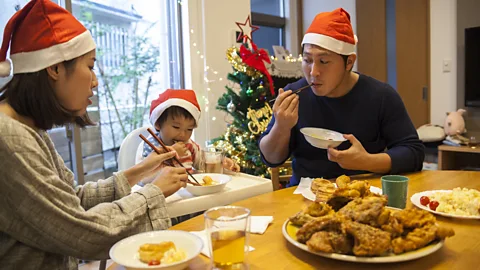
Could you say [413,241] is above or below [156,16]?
below

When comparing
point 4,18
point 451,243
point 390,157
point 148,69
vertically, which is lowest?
point 451,243

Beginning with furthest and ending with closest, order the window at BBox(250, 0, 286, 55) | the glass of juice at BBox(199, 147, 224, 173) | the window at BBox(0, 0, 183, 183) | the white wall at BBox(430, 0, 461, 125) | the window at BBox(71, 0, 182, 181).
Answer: the window at BBox(250, 0, 286, 55)
the white wall at BBox(430, 0, 461, 125)
the window at BBox(71, 0, 182, 181)
the window at BBox(0, 0, 183, 183)
the glass of juice at BBox(199, 147, 224, 173)

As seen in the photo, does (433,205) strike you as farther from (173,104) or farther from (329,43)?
(173,104)

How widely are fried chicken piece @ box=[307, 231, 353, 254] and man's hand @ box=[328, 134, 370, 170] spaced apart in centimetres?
67

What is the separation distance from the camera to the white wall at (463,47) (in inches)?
155

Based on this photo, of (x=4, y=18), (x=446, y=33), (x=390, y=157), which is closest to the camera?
(x=390, y=157)

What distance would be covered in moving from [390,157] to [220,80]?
209cm

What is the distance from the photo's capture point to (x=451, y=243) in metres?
0.94

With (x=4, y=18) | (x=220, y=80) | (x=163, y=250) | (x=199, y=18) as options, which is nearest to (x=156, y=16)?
(x=199, y=18)

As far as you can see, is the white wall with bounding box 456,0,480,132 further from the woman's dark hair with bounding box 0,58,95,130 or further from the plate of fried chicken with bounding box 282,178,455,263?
the woman's dark hair with bounding box 0,58,95,130

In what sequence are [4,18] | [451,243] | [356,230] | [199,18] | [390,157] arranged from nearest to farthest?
[356,230], [451,243], [390,157], [4,18], [199,18]

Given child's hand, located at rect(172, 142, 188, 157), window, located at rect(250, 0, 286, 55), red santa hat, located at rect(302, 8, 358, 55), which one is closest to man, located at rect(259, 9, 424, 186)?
red santa hat, located at rect(302, 8, 358, 55)

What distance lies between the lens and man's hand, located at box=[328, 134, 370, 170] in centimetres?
149

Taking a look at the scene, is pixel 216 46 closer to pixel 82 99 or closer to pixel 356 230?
pixel 82 99
